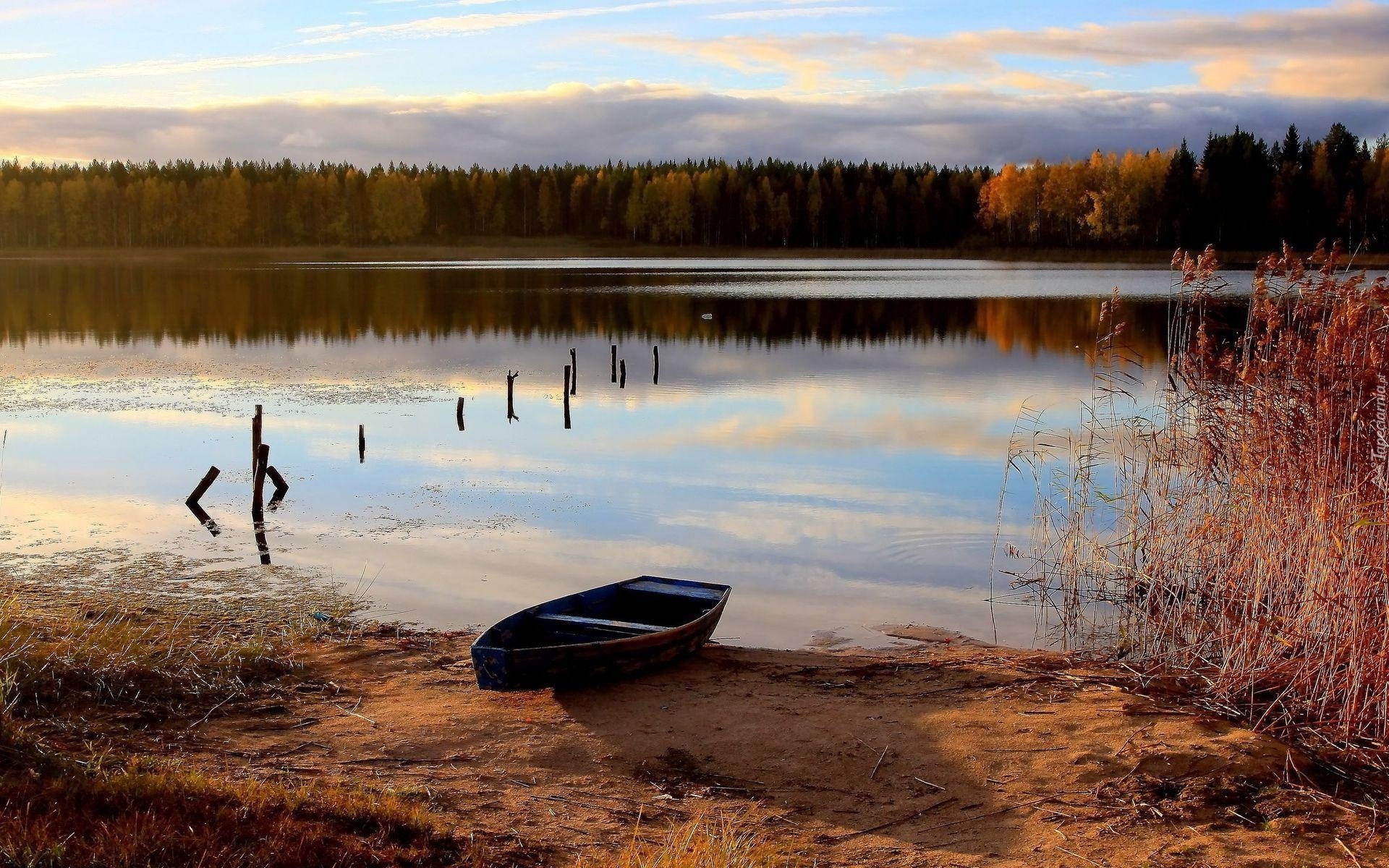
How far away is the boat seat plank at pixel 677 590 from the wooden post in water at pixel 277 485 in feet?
27.0

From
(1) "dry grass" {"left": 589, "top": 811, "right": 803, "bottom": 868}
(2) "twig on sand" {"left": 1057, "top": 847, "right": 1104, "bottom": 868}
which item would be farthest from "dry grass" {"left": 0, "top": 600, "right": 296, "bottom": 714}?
(2) "twig on sand" {"left": 1057, "top": 847, "right": 1104, "bottom": 868}

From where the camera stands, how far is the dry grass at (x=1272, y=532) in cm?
866

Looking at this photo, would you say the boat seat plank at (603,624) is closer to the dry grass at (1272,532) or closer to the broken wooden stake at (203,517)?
the dry grass at (1272,532)

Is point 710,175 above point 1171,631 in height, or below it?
above

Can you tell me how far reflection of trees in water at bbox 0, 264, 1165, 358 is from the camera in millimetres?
45562

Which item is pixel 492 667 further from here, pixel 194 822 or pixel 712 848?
pixel 712 848

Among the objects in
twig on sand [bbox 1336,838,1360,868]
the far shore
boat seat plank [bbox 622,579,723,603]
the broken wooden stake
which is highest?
the far shore

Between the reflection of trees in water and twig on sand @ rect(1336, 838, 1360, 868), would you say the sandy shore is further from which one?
the reflection of trees in water

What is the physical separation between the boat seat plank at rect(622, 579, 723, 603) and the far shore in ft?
379

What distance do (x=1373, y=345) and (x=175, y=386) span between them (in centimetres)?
2840

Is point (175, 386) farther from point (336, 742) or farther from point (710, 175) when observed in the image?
point (710, 175)

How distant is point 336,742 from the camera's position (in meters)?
8.73

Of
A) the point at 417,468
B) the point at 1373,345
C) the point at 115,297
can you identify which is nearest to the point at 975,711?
the point at 1373,345

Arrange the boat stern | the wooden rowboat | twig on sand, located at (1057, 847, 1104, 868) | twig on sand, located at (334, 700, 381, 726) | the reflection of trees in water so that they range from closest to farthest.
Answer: twig on sand, located at (1057, 847, 1104, 868), twig on sand, located at (334, 700, 381, 726), the boat stern, the wooden rowboat, the reflection of trees in water
